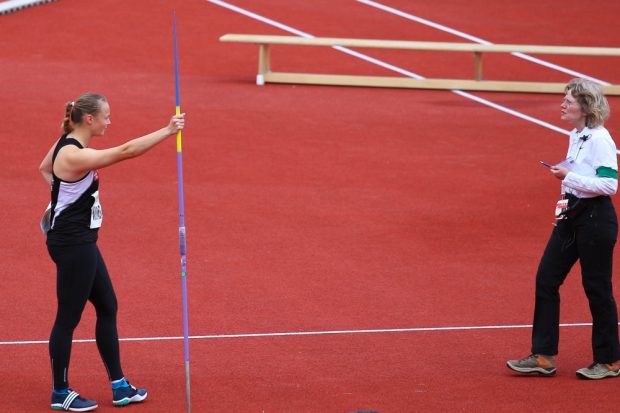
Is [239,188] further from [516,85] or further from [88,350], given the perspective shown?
[516,85]

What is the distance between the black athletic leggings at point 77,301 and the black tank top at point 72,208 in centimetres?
7

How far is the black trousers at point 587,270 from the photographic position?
24.7 ft

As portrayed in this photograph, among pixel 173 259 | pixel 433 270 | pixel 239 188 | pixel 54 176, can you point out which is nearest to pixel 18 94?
pixel 239 188

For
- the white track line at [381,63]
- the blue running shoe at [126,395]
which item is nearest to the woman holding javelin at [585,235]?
the blue running shoe at [126,395]

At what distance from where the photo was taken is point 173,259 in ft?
35.3

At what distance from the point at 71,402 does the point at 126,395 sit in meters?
0.35

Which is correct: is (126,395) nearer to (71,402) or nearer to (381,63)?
(71,402)

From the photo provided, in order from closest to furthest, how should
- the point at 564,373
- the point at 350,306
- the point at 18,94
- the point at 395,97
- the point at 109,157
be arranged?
the point at 109,157 < the point at 564,373 < the point at 350,306 < the point at 18,94 < the point at 395,97

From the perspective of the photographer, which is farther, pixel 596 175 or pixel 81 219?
pixel 596 175

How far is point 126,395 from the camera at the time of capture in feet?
23.1

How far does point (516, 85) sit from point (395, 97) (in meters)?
2.11

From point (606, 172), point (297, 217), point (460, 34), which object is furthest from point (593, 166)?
point (460, 34)

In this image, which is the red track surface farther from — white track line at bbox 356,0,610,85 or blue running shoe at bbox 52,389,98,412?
white track line at bbox 356,0,610,85

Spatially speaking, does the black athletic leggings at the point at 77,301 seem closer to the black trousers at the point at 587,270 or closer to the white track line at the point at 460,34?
the black trousers at the point at 587,270
